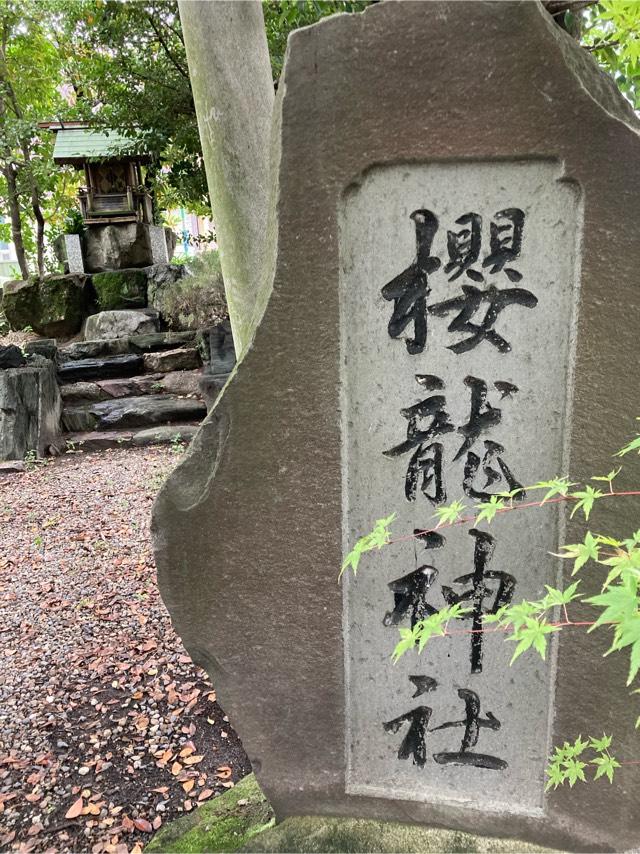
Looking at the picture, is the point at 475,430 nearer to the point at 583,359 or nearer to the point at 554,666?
the point at 583,359

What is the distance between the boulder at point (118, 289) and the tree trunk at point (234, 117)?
25.5ft

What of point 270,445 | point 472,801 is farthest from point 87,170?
point 472,801

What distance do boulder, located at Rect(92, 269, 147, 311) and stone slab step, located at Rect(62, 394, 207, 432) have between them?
11.4 ft

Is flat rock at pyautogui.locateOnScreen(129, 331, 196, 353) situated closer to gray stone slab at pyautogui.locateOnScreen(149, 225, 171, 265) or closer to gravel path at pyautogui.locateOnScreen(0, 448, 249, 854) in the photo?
gray stone slab at pyautogui.locateOnScreen(149, 225, 171, 265)

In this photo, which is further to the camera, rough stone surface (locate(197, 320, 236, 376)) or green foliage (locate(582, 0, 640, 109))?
rough stone surface (locate(197, 320, 236, 376))

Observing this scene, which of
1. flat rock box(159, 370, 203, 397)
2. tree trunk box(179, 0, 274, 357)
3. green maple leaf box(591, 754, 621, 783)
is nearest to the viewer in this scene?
green maple leaf box(591, 754, 621, 783)

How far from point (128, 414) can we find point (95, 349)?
178 cm

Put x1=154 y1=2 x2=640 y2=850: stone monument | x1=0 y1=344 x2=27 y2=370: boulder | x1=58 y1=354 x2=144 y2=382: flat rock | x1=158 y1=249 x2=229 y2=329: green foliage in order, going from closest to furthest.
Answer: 1. x1=154 y1=2 x2=640 y2=850: stone monument
2. x1=0 y1=344 x2=27 y2=370: boulder
3. x1=58 y1=354 x2=144 y2=382: flat rock
4. x1=158 y1=249 x2=229 y2=329: green foliage

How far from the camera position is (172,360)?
333 inches

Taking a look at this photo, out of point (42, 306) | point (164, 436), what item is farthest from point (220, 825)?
point (42, 306)

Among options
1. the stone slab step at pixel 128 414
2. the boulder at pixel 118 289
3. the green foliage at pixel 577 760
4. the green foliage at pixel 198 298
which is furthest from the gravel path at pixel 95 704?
the boulder at pixel 118 289

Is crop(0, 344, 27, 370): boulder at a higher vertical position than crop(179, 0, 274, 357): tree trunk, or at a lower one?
lower

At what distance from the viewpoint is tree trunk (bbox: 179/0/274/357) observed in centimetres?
307

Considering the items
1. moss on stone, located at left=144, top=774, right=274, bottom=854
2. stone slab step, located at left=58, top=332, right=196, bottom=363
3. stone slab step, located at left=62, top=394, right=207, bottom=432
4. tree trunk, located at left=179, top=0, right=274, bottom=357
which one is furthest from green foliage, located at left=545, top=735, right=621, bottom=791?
stone slab step, located at left=58, top=332, right=196, bottom=363
